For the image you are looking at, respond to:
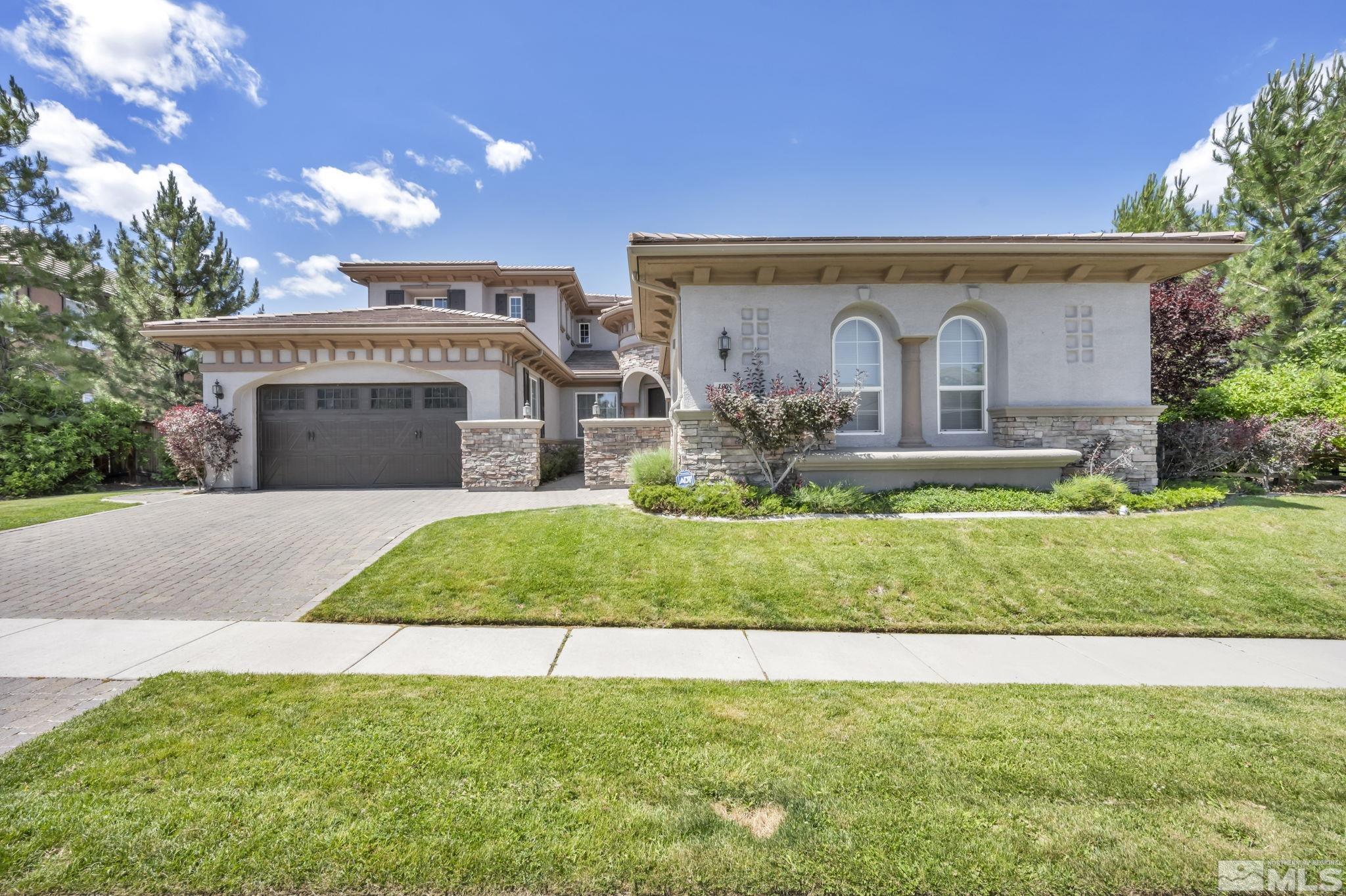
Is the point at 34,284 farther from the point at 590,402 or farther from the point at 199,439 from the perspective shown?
the point at 590,402

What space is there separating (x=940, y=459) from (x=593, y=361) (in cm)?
1596

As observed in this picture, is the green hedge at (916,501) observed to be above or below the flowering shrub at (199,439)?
below

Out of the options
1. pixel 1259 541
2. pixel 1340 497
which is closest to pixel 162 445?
pixel 1259 541

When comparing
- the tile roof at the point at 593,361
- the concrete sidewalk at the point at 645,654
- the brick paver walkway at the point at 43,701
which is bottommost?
the concrete sidewalk at the point at 645,654

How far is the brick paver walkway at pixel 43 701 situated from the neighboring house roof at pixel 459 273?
1803 cm

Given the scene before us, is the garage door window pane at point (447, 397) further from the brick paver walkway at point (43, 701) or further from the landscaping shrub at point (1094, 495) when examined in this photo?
the landscaping shrub at point (1094, 495)

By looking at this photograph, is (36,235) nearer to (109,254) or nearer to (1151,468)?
(1151,468)

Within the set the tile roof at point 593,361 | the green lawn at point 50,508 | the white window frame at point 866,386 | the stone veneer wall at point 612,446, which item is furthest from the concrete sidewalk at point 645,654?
the tile roof at point 593,361

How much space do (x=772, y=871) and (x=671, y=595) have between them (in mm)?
3522

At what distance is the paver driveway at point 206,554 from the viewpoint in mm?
5391

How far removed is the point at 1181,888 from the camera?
209 cm

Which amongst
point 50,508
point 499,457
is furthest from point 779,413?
point 50,508

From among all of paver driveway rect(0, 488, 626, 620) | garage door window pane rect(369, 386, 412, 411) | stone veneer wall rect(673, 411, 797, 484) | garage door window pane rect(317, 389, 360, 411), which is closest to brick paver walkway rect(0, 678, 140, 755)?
paver driveway rect(0, 488, 626, 620)

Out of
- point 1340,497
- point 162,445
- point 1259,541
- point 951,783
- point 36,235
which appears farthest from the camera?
point 162,445
